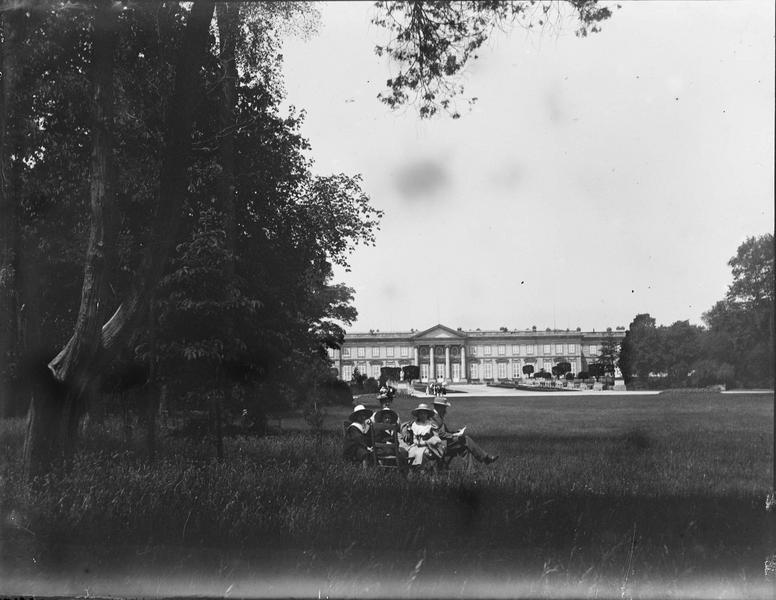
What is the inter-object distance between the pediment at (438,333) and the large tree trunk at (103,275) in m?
2.10

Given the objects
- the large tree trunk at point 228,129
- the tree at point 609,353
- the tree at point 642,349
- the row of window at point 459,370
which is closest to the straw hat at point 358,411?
the row of window at point 459,370

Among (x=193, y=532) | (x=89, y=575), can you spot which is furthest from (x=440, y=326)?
(x=89, y=575)

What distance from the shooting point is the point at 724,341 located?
5.23 meters

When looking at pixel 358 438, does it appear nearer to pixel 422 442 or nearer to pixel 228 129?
pixel 422 442

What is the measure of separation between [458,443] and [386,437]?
55cm

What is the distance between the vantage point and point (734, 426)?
5449 mm

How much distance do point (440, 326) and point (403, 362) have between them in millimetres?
476

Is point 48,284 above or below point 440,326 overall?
above

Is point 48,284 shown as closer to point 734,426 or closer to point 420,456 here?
point 420,456

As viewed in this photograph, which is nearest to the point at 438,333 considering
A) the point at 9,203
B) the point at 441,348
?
the point at 441,348

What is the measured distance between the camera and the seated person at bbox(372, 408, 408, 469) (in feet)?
16.2

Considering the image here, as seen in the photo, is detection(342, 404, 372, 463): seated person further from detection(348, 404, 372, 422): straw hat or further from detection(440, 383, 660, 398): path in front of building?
detection(440, 383, 660, 398): path in front of building

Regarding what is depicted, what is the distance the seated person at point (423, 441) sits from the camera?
196 inches

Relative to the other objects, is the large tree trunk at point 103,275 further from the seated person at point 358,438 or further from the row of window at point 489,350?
the seated person at point 358,438
